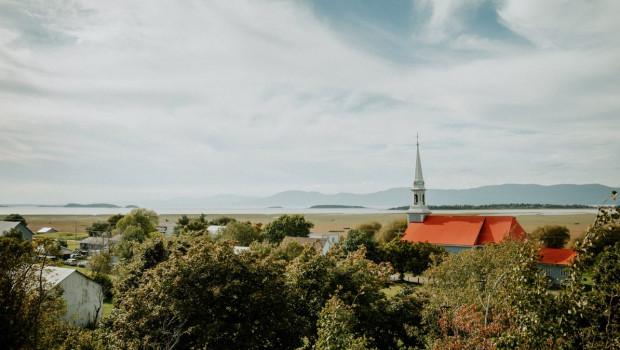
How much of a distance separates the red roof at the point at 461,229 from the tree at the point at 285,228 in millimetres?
21955

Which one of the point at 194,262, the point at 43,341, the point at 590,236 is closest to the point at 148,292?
the point at 194,262

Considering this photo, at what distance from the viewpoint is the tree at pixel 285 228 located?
74.9 m

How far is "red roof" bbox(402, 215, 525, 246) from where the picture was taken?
196ft

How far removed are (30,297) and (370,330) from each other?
16.5m

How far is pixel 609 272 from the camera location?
6.98m

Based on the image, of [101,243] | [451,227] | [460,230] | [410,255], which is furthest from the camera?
[101,243]

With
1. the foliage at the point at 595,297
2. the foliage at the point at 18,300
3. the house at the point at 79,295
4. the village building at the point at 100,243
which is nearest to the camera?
the foliage at the point at 595,297

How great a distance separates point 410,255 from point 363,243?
7.49m

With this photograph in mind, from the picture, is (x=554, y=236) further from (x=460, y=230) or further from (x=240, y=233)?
(x=240, y=233)

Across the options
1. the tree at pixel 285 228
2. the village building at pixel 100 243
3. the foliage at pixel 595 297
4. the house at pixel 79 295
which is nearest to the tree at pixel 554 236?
the tree at pixel 285 228

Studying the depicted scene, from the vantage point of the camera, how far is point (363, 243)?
57969mm

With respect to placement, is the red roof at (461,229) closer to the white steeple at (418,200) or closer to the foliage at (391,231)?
the white steeple at (418,200)

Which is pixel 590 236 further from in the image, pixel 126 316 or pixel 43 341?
pixel 43 341

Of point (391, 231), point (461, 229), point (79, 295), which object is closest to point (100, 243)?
point (79, 295)
